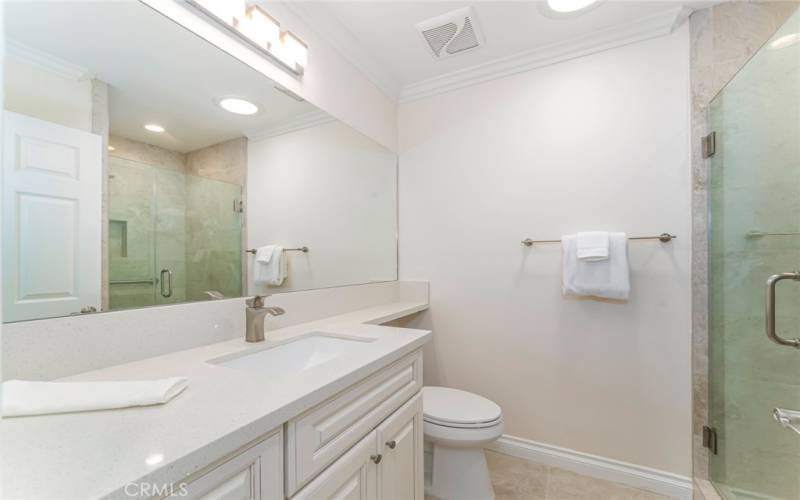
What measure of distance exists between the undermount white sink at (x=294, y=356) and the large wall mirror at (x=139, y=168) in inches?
10.4

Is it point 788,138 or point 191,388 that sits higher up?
point 788,138

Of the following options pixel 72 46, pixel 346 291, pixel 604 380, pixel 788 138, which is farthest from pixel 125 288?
pixel 788 138

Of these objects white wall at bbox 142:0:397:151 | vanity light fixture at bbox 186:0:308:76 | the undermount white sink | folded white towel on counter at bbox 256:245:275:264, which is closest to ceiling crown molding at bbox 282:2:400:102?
white wall at bbox 142:0:397:151

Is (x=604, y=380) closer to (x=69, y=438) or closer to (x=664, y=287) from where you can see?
(x=664, y=287)

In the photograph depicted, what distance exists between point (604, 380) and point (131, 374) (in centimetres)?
195

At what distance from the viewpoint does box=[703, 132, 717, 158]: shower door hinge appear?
1.51m

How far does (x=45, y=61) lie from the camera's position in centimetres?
86

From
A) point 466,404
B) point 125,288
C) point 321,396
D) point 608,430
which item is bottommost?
point 608,430

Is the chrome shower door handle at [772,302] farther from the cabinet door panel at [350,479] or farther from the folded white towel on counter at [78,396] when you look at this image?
the folded white towel on counter at [78,396]

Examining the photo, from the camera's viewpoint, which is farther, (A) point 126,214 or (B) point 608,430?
(B) point 608,430

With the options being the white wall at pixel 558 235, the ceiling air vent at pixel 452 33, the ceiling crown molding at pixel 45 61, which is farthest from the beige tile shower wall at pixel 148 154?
the white wall at pixel 558 235

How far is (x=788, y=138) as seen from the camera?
129 cm

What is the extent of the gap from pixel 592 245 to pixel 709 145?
643 mm

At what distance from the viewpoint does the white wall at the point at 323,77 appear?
46.9 inches
